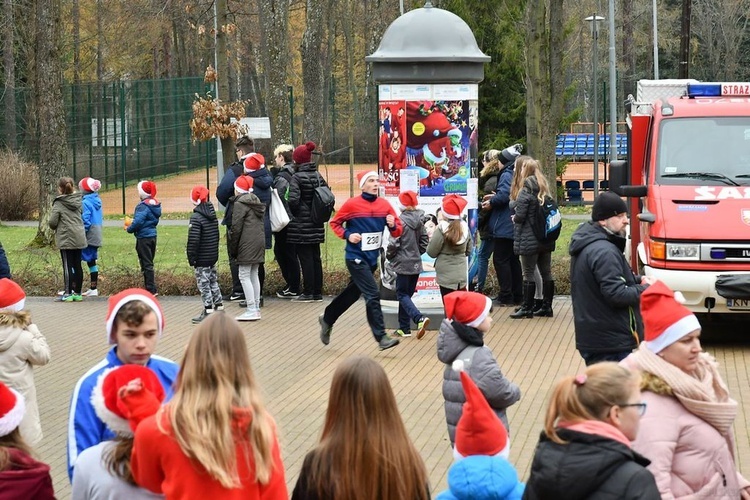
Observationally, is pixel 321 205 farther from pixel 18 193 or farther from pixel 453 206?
pixel 18 193

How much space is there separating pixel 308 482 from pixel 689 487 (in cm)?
153

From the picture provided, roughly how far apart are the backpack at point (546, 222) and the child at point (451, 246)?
3.29 ft

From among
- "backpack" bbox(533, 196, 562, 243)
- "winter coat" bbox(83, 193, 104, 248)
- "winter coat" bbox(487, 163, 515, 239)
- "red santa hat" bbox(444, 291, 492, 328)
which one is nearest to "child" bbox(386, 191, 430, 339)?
"backpack" bbox(533, 196, 562, 243)

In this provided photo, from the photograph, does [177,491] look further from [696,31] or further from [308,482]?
[696,31]

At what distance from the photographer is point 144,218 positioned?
1603cm

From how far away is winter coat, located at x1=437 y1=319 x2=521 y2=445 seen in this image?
698 centimetres

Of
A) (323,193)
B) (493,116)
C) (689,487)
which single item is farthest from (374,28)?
(689,487)

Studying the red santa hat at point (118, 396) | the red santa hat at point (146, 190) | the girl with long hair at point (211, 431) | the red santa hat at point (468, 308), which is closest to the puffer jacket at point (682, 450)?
the girl with long hair at point (211, 431)

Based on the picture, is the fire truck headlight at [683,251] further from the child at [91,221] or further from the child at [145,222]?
the child at [91,221]

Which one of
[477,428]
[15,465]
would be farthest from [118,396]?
[477,428]

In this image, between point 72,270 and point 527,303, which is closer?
point 527,303

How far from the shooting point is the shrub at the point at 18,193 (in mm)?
30827

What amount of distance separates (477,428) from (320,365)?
7358 mm

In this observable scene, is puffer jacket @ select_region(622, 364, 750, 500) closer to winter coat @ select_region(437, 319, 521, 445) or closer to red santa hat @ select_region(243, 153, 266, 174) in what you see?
winter coat @ select_region(437, 319, 521, 445)
